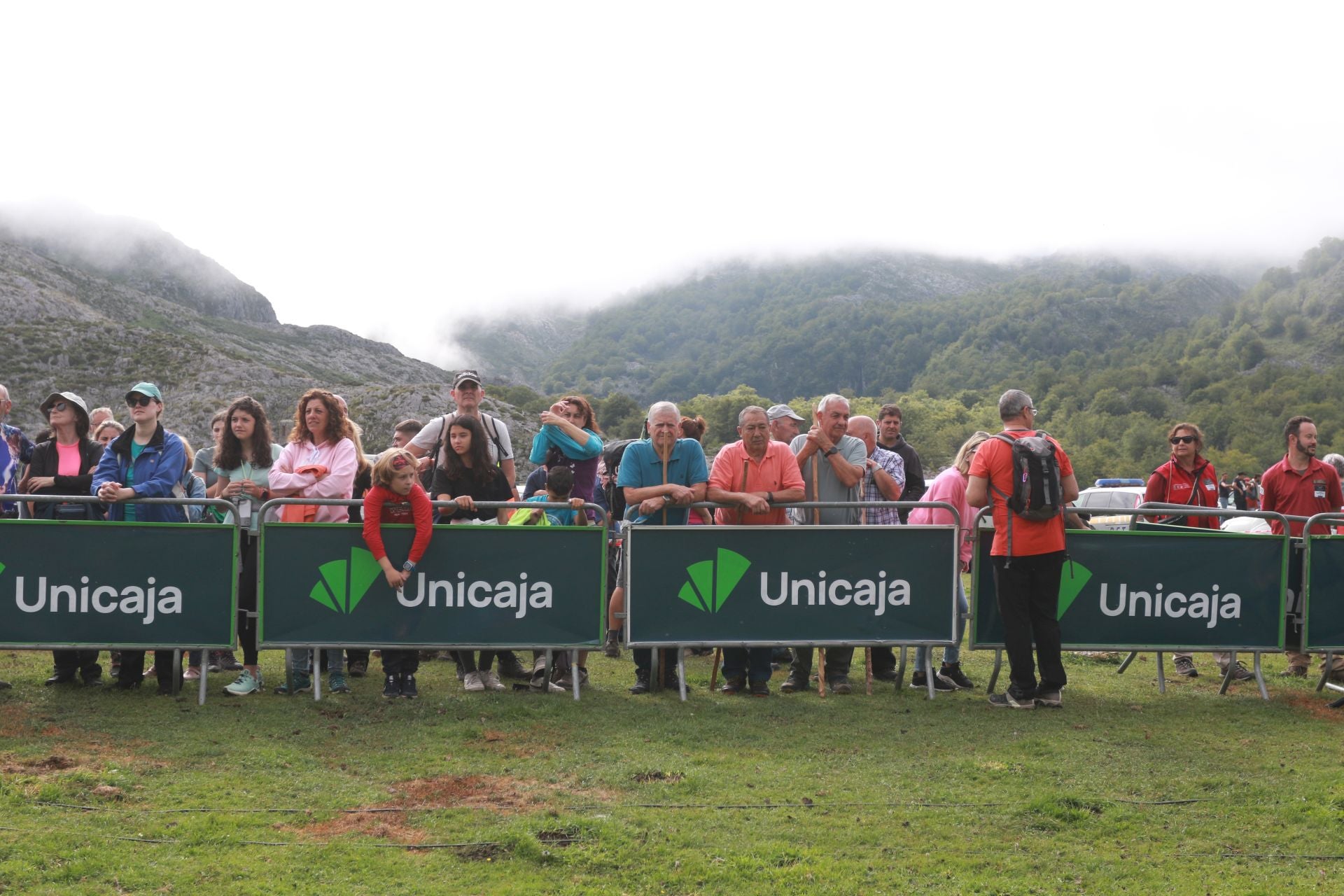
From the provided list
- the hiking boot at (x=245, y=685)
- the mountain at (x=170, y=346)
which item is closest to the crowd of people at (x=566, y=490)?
the hiking boot at (x=245, y=685)

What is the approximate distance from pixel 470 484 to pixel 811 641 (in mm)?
2747

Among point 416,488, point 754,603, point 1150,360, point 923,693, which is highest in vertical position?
point 1150,360

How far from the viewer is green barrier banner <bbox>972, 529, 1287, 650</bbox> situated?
827 centimetres

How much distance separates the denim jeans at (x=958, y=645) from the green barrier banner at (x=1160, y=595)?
3.6 inches

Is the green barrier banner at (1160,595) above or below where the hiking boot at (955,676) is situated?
above

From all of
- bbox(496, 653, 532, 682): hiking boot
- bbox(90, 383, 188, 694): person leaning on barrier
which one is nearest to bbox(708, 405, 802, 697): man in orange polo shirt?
bbox(496, 653, 532, 682): hiking boot

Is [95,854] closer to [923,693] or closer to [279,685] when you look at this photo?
[279,685]

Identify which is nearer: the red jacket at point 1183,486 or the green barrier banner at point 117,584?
the green barrier banner at point 117,584

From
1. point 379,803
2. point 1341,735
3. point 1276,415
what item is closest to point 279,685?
point 379,803

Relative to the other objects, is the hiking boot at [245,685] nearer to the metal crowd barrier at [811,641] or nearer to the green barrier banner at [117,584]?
the green barrier banner at [117,584]

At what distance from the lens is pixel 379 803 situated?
550 cm

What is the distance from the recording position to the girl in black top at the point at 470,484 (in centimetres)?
828

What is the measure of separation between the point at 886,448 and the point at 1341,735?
4.05 metres

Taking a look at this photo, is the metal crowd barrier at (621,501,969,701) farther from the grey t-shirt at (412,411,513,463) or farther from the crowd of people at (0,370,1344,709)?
the grey t-shirt at (412,411,513,463)
